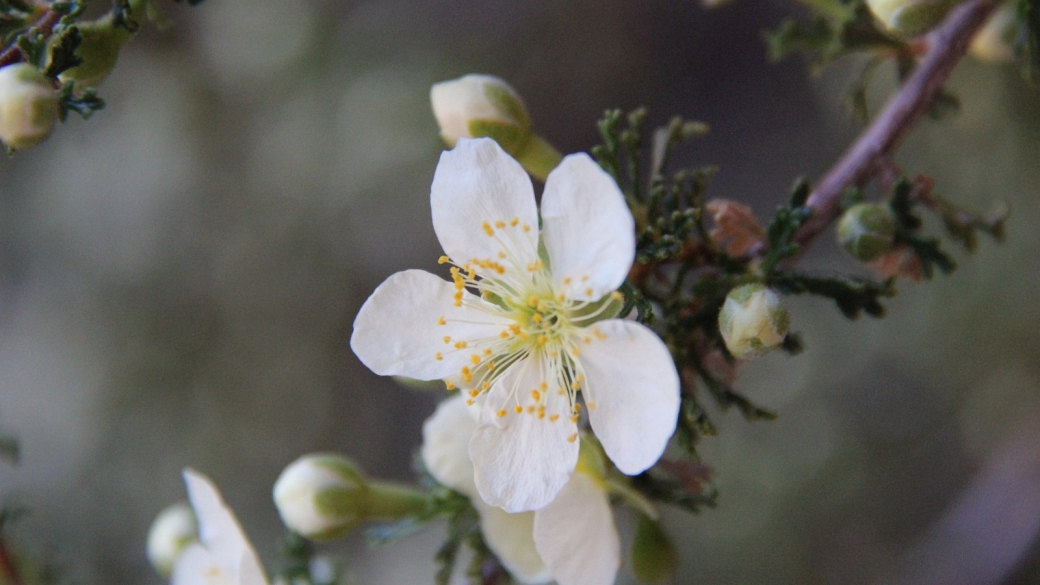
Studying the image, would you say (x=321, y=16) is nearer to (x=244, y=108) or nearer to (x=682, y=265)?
(x=244, y=108)

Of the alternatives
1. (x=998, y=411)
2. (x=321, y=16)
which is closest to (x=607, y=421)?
(x=998, y=411)

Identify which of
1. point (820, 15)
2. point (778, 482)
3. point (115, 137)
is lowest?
point (778, 482)

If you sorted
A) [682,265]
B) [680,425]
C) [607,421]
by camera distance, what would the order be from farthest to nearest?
[682,265] < [680,425] < [607,421]

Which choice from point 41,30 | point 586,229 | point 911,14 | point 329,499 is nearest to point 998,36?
point 911,14

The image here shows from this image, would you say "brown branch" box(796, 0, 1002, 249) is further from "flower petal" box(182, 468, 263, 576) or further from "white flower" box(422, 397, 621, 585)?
"flower petal" box(182, 468, 263, 576)

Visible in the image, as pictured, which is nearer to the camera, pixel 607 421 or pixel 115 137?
pixel 607 421

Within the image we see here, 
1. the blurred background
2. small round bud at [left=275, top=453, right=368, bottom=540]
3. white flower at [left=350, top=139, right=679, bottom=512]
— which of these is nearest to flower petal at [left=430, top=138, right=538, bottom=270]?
white flower at [left=350, top=139, right=679, bottom=512]

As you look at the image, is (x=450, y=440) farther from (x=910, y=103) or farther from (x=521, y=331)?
(x=910, y=103)
